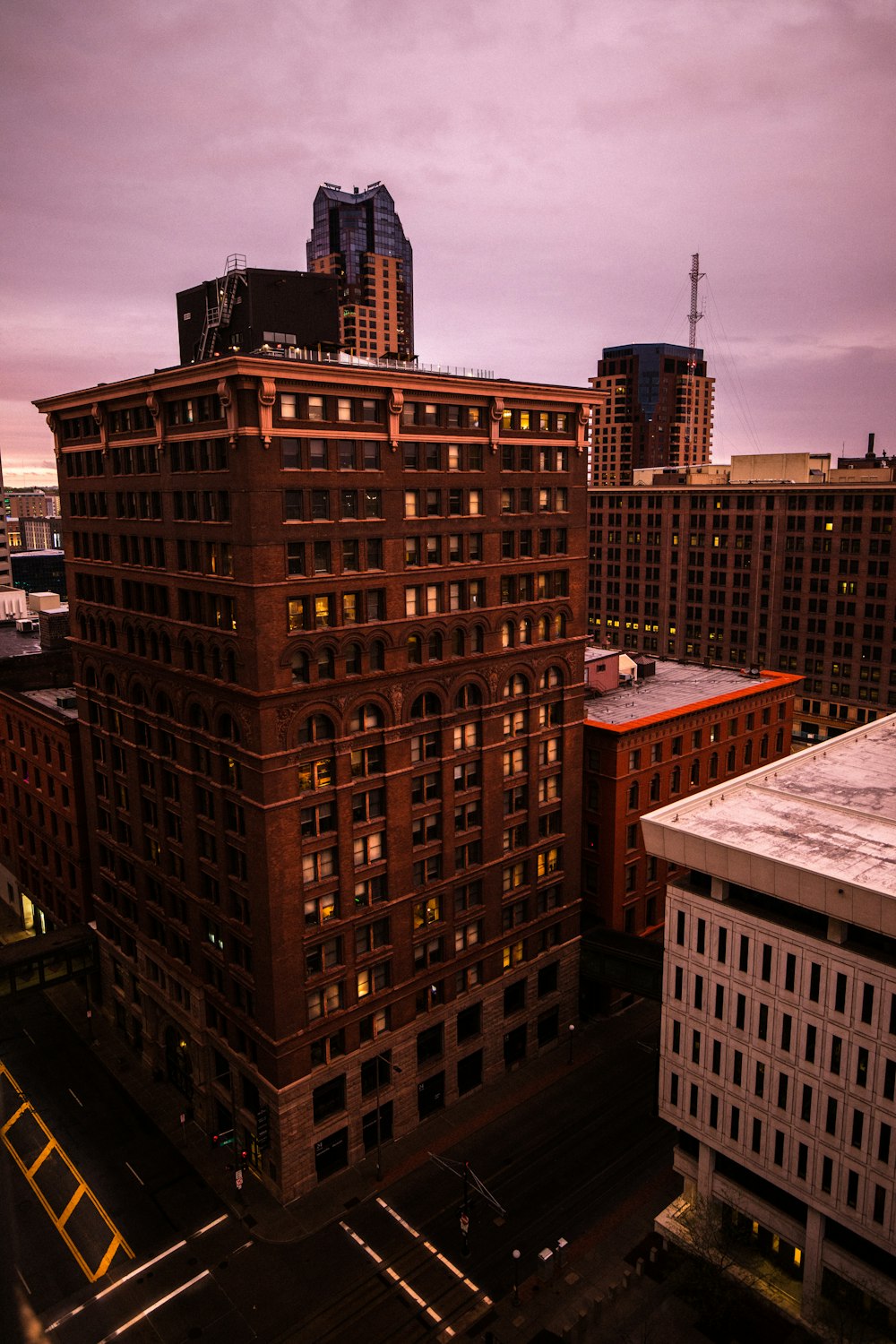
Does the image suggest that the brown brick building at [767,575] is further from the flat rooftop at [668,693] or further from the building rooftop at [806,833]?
the building rooftop at [806,833]

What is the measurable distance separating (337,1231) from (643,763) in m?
40.8

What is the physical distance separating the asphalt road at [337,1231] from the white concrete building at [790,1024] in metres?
9.17

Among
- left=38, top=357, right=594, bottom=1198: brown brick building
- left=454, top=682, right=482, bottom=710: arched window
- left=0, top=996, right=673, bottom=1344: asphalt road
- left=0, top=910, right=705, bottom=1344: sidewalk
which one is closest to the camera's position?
left=0, top=910, right=705, bottom=1344: sidewalk

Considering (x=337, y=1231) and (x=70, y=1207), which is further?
(x=70, y=1207)

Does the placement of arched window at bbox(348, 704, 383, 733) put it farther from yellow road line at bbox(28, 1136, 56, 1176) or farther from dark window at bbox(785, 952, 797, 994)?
yellow road line at bbox(28, 1136, 56, 1176)

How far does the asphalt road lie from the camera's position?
50000 millimetres

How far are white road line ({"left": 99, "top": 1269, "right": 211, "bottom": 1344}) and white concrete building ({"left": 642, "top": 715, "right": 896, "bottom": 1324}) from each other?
29.1 metres

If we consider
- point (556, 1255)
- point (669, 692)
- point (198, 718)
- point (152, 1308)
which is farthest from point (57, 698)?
point (556, 1255)

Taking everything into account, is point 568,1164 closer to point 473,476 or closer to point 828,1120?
point 828,1120

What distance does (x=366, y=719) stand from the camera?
57938 millimetres

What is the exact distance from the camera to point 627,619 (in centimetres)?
16462

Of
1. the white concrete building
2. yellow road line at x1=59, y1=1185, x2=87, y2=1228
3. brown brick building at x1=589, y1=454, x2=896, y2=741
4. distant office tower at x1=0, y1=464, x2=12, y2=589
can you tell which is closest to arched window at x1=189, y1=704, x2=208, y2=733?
the white concrete building

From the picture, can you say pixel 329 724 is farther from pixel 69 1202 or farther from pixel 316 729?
pixel 69 1202

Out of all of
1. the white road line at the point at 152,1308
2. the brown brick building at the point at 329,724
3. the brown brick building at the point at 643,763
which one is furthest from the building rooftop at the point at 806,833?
the white road line at the point at 152,1308
